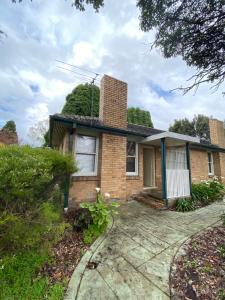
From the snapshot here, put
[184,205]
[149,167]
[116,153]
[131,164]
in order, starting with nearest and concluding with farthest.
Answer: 1. [184,205]
2. [116,153]
3. [131,164]
4. [149,167]

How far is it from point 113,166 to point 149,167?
131 inches

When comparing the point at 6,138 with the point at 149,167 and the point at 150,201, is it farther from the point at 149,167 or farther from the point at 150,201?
the point at 150,201

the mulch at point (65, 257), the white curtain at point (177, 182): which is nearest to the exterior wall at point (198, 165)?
the white curtain at point (177, 182)

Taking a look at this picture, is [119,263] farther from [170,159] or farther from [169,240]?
[170,159]

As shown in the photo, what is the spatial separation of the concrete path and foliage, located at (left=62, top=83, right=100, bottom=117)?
1383 cm

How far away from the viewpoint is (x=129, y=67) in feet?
24.2

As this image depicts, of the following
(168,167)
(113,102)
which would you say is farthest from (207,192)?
(113,102)

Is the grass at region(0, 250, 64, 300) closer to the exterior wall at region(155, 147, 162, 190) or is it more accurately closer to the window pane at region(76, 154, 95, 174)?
the window pane at region(76, 154, 95, 174)

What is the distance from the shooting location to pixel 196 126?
996 inches

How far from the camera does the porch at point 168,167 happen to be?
6.62m

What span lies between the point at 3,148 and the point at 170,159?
26.0ft

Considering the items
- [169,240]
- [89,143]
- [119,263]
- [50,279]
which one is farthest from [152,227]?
[89,143]

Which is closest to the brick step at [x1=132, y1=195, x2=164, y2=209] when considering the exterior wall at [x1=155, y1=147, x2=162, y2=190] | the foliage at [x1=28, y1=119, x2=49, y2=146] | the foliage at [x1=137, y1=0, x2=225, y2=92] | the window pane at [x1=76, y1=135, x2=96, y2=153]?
the exterior wall at [x1=155, y1=147, x2=162, y2=190]

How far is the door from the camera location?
8852mm
